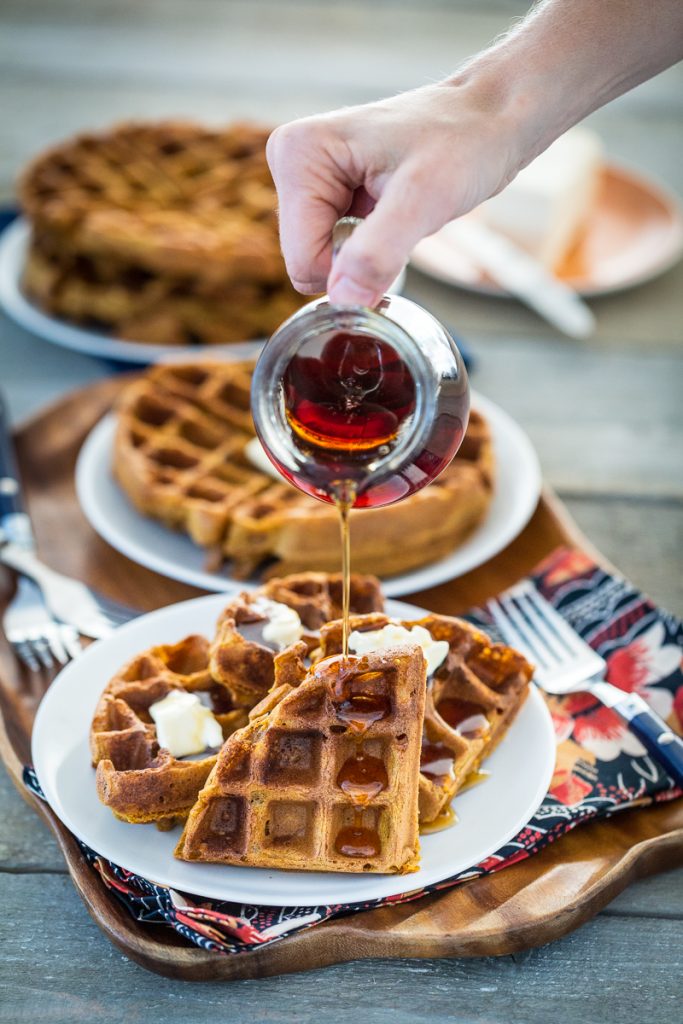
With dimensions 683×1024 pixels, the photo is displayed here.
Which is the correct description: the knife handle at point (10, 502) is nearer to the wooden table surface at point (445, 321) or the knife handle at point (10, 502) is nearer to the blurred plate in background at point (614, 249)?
the wooden table surface at point (445, 321)

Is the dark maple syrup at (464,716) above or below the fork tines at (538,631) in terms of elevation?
above

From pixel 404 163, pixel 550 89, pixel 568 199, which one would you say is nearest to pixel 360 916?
pixel 404 163

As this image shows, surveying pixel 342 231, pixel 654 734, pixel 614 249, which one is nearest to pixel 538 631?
pixel 654 734

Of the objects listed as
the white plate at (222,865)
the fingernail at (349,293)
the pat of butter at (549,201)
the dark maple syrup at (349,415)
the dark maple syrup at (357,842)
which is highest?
the fingernail at (349,293)

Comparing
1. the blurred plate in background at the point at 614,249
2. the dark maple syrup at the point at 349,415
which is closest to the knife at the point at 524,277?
the blurred plate in background at the point at 614,249

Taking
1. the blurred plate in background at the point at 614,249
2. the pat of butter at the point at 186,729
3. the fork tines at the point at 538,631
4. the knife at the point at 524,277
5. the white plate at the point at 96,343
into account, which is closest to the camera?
the pat of butter at the point at 186,729

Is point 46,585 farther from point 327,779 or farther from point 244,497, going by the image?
point 327,779

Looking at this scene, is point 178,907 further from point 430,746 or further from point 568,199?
point 568,199

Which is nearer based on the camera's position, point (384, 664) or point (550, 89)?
point (384, 664)
